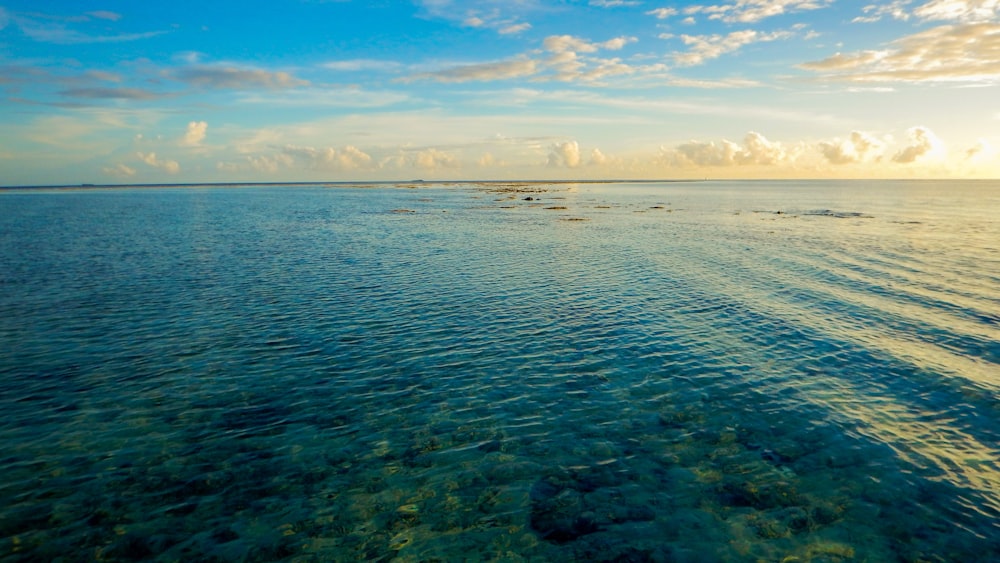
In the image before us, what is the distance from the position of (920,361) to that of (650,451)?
18089 mm

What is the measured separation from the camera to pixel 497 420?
785 inches

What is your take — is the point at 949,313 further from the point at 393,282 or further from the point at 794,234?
the point at 794,234

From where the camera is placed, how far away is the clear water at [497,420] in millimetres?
13859

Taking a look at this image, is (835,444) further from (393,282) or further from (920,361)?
(393,282)

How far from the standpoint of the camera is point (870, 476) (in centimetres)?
1650

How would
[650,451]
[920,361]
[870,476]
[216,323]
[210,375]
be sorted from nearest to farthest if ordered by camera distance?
[870,476], [650,451], [210,375], [920,361], [216,323]

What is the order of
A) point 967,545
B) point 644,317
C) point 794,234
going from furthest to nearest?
1. point 794,234
2. point 644,317
3. point 967,545

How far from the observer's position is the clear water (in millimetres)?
13859

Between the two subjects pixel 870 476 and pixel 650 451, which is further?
pixel 650 451

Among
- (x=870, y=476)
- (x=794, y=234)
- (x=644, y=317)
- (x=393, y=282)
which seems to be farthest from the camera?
(x=794, y=234)

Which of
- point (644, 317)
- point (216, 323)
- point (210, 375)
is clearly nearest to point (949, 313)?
point (644, 317)

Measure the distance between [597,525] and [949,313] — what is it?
34758 mm

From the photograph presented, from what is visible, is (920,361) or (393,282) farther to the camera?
(393,282)

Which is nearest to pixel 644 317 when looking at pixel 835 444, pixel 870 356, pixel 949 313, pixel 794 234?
pixel 870 356
